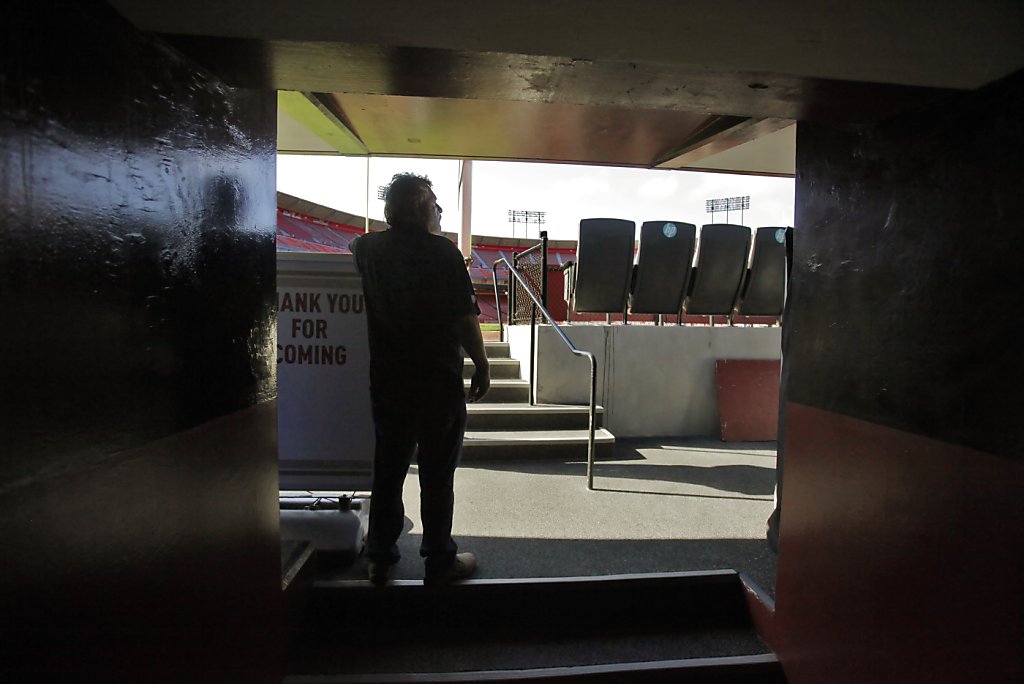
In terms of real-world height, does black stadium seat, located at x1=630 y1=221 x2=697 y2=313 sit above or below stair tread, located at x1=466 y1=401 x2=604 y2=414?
above

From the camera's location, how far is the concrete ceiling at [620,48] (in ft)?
2.82

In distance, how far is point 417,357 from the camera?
5.87 ft

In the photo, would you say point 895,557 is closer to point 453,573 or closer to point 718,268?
point 453,573

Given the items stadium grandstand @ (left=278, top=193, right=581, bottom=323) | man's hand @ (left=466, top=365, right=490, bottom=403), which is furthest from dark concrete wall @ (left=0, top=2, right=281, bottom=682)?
stadium grandstand @ (left=278, top=193, right=581, bottom=323)

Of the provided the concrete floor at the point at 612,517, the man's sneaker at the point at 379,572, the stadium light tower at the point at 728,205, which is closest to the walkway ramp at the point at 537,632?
the man's sneaker at the point at 379,572

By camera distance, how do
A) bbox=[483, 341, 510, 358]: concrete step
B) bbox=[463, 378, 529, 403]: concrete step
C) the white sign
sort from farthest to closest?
bbox=[483, 341, 510, 358]: concrete step → bbox=[463, 378, 529, 403]: concrete step → the white sign

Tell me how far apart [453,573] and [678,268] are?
13.1 feet

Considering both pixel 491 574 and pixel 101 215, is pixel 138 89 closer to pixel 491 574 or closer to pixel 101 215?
pixel 101 215

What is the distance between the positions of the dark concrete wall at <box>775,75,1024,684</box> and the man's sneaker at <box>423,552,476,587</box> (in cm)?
112

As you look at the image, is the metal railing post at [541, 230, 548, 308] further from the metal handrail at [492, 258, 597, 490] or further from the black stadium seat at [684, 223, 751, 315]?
the black stadium seat at [684, 223, 751, 315]

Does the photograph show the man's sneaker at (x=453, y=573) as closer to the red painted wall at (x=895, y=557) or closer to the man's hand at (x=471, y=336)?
the man's hand at (x=471, y=336)

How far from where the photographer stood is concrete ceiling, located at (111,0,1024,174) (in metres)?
0.86

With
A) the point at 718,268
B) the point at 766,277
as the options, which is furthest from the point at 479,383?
the point at 766,277

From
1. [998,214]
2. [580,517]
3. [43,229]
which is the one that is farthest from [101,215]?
[580,517]
